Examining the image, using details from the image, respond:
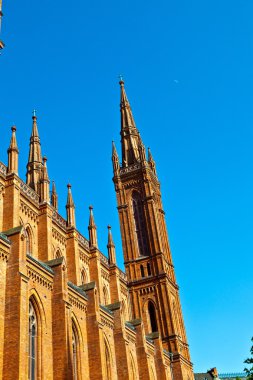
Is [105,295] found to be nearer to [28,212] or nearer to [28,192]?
[28,212]

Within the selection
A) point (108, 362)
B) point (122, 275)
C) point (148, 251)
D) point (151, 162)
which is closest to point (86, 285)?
point (108, 362)

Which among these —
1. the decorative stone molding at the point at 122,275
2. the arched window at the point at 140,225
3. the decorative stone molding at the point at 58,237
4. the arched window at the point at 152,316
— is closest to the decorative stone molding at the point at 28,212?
the decorative stone molding at the point at 58,237

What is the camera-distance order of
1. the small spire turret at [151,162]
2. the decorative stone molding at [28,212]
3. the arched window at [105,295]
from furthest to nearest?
1. the small spire turret at [151,162]
2. the arched window at [105,295]
3. the decorative stone molding at [28,212]

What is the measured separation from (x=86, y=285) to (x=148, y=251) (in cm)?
2338

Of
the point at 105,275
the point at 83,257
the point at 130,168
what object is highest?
the point at 130,168

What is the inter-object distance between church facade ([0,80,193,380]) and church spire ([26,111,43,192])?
0.33 ft

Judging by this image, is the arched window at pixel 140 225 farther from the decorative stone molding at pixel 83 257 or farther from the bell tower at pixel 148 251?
the decorative stone molding at pixel 83 257

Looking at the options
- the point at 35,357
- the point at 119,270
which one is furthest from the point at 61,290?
the point at 119,270

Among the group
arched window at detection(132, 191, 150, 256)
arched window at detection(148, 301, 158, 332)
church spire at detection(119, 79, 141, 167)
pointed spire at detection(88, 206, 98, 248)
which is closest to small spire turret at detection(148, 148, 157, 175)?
church spire at detection(119, 79, 141, 167)

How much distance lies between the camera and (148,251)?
2180 inches

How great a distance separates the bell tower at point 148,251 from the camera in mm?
50906

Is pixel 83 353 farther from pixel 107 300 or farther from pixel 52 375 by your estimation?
pixel 107 300

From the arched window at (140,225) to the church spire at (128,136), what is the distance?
5.48m

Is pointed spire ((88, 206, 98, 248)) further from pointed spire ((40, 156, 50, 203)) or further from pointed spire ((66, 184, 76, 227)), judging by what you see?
pointed spire ((40, 156, 50, 203))
